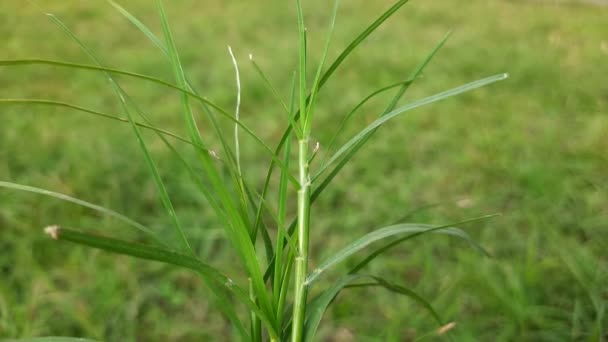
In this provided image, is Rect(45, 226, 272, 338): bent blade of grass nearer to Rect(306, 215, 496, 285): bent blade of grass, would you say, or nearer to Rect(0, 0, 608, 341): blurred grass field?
Rect(306, 215, 496, 285): bent blade of grass

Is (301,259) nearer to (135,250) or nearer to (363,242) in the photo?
(363,242)

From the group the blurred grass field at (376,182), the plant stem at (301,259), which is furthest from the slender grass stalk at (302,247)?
the blurred grass field at (376,182)

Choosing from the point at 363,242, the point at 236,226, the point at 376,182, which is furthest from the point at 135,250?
the point at 376,182

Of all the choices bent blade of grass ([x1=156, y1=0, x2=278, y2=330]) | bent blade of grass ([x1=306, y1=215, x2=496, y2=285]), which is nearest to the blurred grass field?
bent blade of grass ([x1=306, y1=215, x2=496, y2=285])

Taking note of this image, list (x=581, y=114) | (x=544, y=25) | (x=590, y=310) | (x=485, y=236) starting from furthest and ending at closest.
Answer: (x=544, y=25) → (x=581, y=114) → (x=485, y=236) → (x=590, y=310)

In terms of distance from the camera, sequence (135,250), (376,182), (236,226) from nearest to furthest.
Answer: (135,250)
(236,226)
(376,182)

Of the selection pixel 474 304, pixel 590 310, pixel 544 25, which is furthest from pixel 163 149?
pixel 544 25

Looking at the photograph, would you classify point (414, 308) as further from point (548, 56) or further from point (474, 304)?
point (548, 56)

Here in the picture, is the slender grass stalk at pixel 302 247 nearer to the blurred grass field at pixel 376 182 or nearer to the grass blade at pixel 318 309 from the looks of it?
the grass blade at pixel 318 309

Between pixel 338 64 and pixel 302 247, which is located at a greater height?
pixel 338 64
